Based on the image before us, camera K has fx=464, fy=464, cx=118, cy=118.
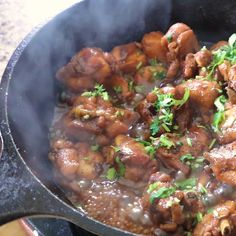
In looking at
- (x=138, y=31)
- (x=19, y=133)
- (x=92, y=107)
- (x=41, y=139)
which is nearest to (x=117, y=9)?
(x=138, y=31)

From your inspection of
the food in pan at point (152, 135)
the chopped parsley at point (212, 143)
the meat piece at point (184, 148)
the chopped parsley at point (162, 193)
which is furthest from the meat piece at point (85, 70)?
the chopped parsley at point (162, 193)

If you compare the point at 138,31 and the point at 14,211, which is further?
the point at 138,31

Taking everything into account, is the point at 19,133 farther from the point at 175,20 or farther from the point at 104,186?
the point at 175,20

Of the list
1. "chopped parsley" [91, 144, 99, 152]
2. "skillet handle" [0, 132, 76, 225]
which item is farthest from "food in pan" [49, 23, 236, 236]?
"skillet handle" [0, 132, 76, 225]

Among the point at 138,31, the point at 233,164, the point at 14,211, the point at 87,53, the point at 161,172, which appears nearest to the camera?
the point at 14,211

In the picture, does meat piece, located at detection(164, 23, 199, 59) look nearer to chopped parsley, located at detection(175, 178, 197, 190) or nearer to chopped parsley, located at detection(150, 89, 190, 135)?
chopped parsley, located at detection(150, 89, 190, 135)

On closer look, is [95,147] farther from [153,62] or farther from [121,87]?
[153,62]

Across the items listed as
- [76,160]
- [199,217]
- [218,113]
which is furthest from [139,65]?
[199,217]

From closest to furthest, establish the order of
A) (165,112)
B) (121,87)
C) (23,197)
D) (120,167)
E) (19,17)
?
(23,197), (120,167), (165,112), (121,87), (19,17)
